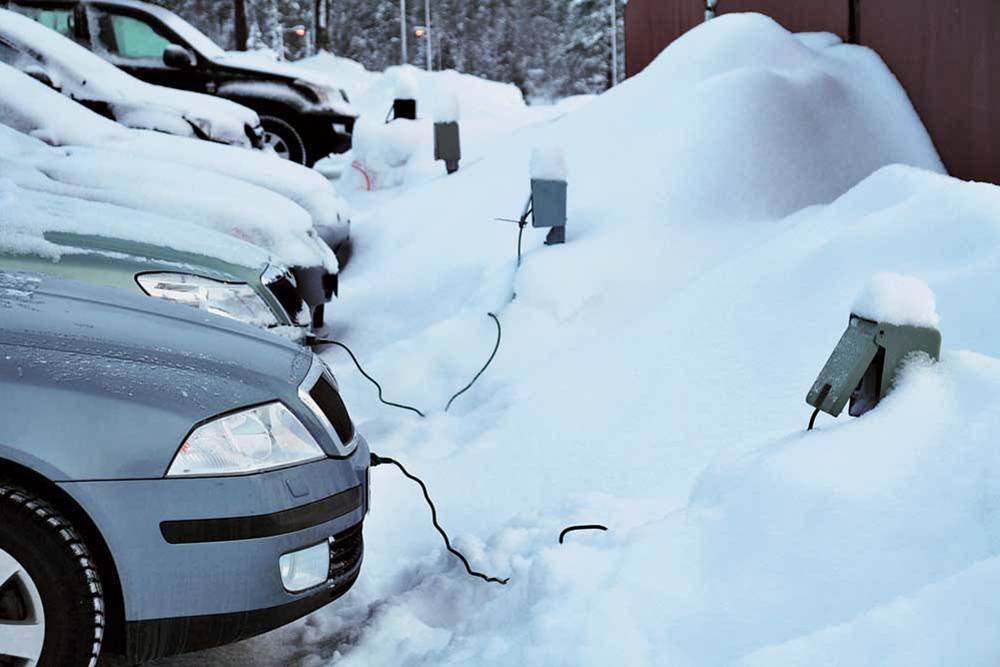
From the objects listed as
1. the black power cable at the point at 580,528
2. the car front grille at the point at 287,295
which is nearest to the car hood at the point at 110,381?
the black power cable at the point at 580,528

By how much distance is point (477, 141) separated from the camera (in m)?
14.8

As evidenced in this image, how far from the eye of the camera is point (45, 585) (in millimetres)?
2461

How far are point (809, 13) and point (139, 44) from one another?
742 cm

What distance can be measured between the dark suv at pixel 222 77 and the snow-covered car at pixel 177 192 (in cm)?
640

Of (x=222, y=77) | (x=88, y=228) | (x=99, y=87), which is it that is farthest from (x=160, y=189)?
(x=222, y=77)

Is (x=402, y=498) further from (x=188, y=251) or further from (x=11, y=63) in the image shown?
(x=11, y=63)

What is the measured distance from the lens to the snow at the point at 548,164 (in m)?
6.48

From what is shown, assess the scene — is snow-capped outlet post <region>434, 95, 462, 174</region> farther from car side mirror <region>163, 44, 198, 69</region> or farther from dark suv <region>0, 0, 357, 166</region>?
car side mirror <region>163, 44, 198, 69</region>

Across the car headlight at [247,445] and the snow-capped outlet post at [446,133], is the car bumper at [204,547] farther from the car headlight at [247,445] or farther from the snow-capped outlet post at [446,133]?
the snow-capped outlet post at [446,133]

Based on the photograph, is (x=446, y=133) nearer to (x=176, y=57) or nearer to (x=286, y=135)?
(x=286, y=135)

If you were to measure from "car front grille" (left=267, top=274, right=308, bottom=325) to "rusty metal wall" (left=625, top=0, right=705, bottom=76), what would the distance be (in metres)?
7.84

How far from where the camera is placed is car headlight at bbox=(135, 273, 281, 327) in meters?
4.42

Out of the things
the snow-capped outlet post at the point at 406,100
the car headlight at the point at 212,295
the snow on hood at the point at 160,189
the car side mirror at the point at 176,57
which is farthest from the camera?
the snow-capped outlet post at the point at 406,100

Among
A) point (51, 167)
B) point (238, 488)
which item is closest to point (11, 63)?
point (51, 167)
